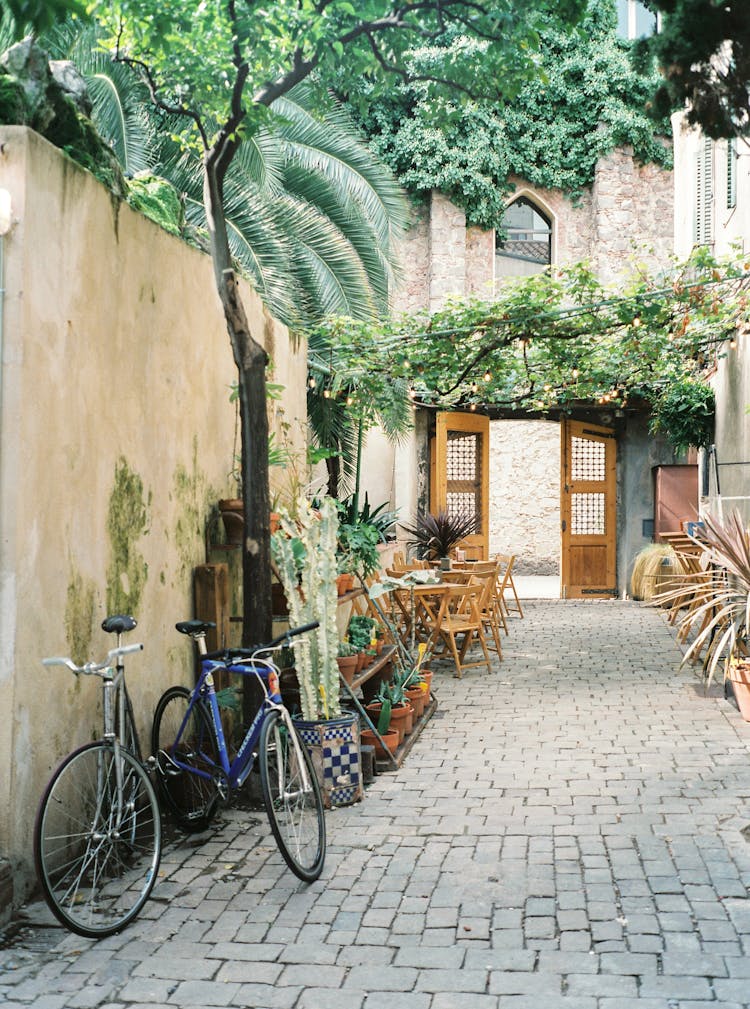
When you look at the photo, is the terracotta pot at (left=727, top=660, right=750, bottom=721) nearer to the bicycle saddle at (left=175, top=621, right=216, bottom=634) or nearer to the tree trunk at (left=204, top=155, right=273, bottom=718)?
the tree trunk at (left=204, top=155, right=273, bottom=718)

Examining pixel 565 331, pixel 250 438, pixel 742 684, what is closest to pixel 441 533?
pixel 565 331

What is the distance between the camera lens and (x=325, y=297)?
12453mm

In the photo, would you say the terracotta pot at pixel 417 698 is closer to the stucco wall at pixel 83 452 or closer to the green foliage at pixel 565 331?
the stucco wall at pixel 83 452

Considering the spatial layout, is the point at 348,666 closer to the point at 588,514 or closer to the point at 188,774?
the point at 188,774

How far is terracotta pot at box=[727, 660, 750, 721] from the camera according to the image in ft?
23.4

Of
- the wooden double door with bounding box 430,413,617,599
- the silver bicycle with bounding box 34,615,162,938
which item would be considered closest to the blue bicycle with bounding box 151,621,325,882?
the silver bicycle with bounding box 34,615,162,938

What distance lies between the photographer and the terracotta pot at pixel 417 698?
719 centimetres

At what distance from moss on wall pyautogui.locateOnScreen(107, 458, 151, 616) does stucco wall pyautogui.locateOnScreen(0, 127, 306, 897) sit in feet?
0.04

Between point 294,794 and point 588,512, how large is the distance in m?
12.9

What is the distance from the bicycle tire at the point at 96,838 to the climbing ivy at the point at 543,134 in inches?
566

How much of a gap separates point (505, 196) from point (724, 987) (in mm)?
15877

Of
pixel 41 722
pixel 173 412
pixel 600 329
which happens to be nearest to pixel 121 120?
pixel 600 329

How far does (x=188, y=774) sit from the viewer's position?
4.84 m

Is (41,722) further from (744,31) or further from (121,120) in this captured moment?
(121,120)
